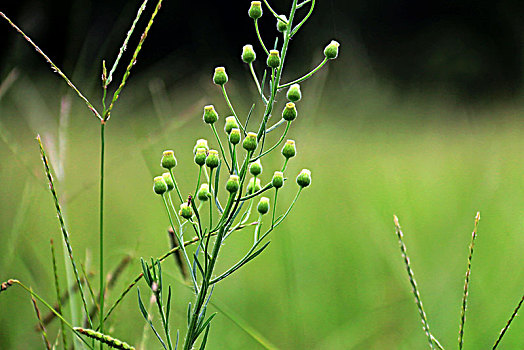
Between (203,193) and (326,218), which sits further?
(326,218)

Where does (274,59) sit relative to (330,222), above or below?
below

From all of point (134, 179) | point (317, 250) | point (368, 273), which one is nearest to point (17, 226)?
point (368, 273)

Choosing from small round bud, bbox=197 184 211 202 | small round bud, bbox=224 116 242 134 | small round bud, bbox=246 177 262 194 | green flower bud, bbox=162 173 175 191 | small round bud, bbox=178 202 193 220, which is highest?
small round bud, bbox=224 116 242 134

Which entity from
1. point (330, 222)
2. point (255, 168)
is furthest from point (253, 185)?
point (330, 222)

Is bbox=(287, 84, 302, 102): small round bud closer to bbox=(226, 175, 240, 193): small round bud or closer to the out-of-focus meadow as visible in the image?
bbox=(226, 175, 240, 193): small round bud

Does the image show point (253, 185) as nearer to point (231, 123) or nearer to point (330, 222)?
point (231, 123)

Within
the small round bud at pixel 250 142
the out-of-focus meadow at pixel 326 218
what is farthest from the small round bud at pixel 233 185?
the out-of-focus meadow at pixel 326 218

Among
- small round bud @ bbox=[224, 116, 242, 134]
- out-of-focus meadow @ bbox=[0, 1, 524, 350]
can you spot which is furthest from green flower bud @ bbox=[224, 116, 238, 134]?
out-of-focus meadow @ bbox=[0, 1, 524, 350]

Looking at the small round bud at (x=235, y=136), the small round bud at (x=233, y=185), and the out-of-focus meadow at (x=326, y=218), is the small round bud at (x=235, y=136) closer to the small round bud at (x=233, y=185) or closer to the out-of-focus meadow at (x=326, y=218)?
the small round bud at (x=233, y=185)

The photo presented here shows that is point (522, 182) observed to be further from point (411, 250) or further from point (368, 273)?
point (368, 273)
